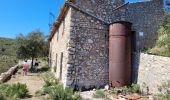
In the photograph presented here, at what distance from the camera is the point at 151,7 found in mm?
15000

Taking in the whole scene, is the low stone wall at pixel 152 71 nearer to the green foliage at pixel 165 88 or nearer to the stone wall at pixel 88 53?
the green foliage at pixel 165 88

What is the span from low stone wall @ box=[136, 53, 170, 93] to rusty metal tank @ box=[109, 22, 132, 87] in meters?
0.64

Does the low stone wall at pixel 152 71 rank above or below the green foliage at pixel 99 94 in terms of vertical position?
above

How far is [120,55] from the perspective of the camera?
10891 mm

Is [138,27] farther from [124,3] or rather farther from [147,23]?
[124,3]

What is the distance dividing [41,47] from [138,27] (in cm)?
1230

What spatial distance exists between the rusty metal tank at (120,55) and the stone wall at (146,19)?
3612 millimetres

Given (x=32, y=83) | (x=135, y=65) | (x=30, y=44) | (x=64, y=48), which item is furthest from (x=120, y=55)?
(x=30, y=44)

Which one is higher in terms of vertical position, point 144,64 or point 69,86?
point 144,64

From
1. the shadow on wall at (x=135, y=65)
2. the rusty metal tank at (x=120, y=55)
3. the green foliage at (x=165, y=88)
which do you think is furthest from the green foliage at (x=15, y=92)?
the green foliage at (x=165, y=88)

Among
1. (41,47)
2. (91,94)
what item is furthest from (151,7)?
(41,47)

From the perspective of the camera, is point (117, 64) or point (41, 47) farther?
point (41, 47)

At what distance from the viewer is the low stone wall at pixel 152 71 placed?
8.84 m

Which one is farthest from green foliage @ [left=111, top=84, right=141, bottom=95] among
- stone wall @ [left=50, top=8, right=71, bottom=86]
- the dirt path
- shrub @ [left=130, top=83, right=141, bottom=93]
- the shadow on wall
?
the dirt path
